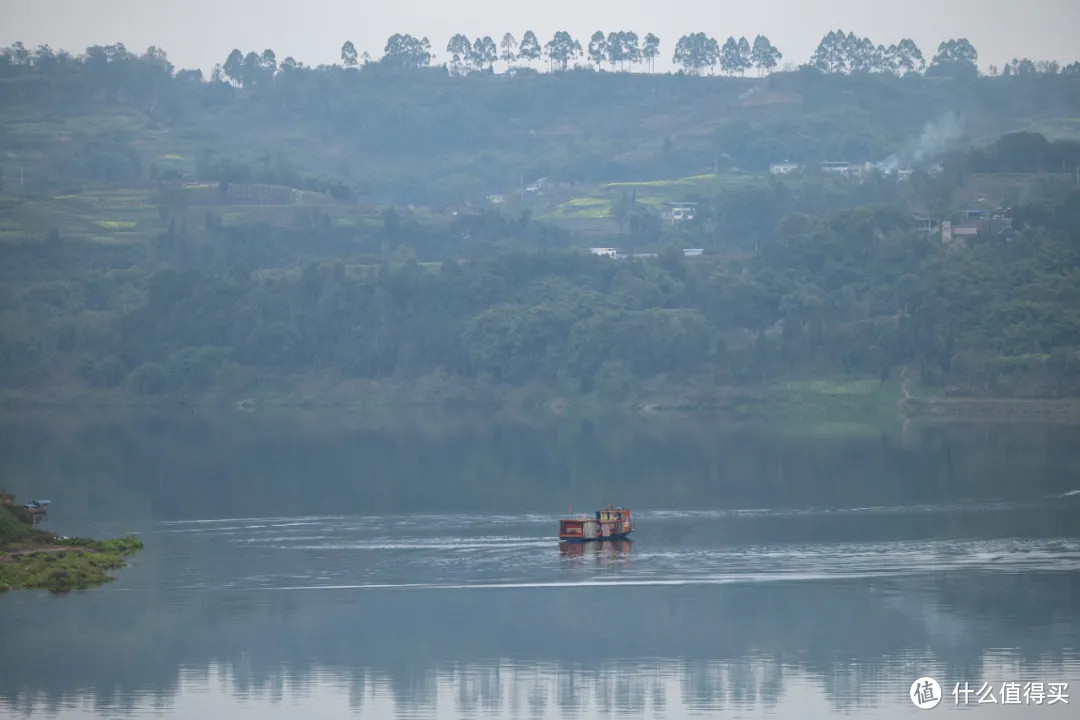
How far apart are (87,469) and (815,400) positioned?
149 ft

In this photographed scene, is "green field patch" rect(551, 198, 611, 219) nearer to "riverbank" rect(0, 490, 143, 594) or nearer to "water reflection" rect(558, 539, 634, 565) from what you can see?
"water reflection" rect(558, 539, 634, 565)

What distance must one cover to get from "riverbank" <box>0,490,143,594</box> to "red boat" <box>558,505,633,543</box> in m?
11.6

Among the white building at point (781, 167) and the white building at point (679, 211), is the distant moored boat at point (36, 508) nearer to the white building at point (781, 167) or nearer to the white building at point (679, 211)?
the white building at point (679, 211)

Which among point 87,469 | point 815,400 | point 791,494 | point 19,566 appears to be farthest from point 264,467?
point 815,400

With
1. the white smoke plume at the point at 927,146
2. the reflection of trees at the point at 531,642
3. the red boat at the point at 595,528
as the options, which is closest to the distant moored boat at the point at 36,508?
the reflection of trees at the point at 531,642

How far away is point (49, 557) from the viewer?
4528 centimetres

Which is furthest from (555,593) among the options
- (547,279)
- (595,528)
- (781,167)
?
(781,167)

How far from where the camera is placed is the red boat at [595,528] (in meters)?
50.8

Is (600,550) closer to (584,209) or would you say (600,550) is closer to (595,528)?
(595,528)

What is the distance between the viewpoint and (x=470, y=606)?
1633 inches

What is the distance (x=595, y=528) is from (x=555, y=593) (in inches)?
317

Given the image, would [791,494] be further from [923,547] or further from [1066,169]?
[1066,169]

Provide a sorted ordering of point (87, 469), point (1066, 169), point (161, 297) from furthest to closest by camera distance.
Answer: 1. point (1066, 169)
2. point (161, 297)
3. point (87, 469)

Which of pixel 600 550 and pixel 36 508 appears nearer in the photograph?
pixel 600 550
